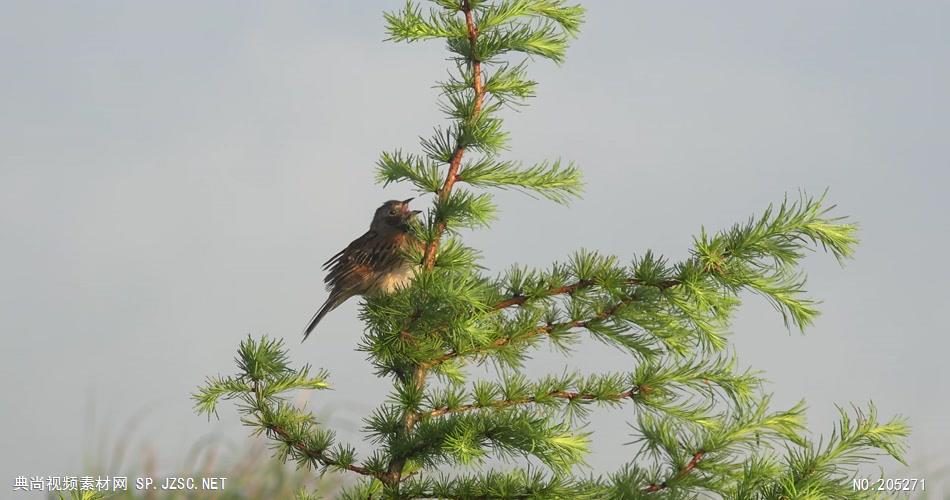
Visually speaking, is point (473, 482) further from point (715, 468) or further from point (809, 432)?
point (809, 432)

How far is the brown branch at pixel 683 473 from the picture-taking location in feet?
16.5

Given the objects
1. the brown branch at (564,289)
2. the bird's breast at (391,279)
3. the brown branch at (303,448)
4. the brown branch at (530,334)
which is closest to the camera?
the brown branch at (564,289)

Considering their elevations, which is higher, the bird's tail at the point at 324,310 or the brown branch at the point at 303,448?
the bird's tail at the point at 324,310

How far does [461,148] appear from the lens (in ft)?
18.5

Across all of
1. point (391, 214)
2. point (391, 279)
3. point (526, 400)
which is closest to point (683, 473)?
point (526, 400)

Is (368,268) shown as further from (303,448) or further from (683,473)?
(683,473)

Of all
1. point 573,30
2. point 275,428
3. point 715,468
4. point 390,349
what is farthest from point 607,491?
point 573,30

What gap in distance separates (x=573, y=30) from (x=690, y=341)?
178 centimetres

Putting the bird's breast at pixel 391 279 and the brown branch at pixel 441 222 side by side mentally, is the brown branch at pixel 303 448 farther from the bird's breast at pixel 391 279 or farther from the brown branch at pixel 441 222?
the bird's breast at pixel 391 279

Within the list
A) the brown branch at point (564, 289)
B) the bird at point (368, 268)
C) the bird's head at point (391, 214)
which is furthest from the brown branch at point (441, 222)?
the bird's head at point (391, 214)

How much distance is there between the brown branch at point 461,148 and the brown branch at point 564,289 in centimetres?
41

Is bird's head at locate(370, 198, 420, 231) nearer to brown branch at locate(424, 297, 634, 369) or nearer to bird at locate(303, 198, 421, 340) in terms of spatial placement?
bird at locate(303, 198, 421, 340)

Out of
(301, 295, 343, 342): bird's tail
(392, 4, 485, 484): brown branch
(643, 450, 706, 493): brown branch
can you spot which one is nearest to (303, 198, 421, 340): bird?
(301, 295, 343, 342): bird's tail

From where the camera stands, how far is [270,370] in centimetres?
570
